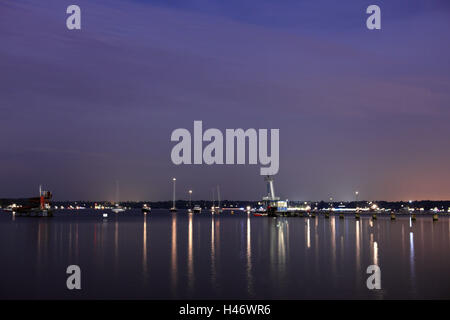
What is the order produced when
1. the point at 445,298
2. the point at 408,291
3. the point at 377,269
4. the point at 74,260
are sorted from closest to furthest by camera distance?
the point at 445,298, the point at 408,291, the point at 377,269, the point at 74,260

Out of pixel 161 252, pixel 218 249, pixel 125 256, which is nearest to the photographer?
pixel 125 256

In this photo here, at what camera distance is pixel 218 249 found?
2095 inches

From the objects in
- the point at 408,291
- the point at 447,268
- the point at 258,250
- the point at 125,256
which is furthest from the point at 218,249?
the point at 408,291

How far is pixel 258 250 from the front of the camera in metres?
52.4

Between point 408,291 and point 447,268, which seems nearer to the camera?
point 408,291

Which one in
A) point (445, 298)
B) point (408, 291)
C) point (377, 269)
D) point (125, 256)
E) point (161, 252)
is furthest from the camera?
point (161, 252)

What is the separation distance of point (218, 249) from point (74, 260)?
1614 cm

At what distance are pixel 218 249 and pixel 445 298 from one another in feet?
98.7
